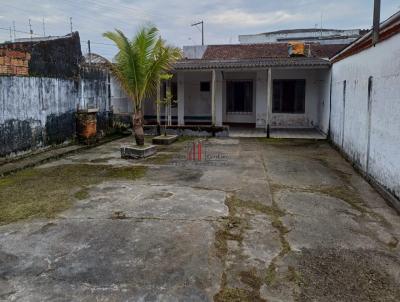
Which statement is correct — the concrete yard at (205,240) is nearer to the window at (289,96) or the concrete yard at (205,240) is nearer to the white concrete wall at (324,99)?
the white concrete wall at (324,99)

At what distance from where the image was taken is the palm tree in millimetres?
9023

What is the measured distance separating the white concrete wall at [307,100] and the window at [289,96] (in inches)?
6.9

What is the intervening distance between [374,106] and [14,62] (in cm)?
798

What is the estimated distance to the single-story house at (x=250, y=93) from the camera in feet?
46.8

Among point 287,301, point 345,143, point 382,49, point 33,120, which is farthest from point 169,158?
point 287,301

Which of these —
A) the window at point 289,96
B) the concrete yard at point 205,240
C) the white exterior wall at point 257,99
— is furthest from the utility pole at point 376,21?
the window at point 289,96

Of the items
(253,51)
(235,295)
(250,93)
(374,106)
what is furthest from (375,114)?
(253,51)

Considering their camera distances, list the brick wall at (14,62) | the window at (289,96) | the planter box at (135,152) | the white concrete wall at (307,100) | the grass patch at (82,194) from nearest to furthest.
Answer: the grass patch at (82,194), the brick wall at (14,62), the planter box at (135,152), the white concrete wall at (307,100), the window at (289,96)

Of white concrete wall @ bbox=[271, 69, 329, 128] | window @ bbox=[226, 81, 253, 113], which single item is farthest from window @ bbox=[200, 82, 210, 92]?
white concrete wall @ bbox=[271, 69, 329, 128]

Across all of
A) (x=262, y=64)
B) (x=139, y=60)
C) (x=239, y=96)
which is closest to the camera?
(x=139, y=60)

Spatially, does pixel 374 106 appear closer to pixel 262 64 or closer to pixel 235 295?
pixel 235 295

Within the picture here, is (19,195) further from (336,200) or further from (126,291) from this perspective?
(336,200)

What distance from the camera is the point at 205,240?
13.7 ft

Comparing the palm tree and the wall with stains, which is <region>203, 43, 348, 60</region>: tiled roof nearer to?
the wall with stains
